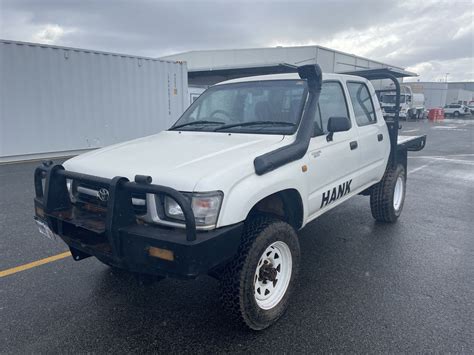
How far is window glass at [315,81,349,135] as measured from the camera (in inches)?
136

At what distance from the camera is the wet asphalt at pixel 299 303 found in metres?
2.61

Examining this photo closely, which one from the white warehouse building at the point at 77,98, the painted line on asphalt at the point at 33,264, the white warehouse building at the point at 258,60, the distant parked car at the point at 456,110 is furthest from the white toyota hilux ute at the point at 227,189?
the distant parked car at the point at 456,110

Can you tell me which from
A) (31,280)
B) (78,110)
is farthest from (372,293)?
(78,110)

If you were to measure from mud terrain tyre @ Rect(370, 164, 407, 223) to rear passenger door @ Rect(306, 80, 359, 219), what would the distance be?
1.04 meters

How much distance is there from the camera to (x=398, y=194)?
17.5 ft

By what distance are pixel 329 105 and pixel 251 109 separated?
82 cm

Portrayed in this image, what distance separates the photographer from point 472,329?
2748mm

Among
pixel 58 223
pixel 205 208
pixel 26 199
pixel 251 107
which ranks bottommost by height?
pixel 26 199

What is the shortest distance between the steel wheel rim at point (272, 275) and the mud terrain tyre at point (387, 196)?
248 cm

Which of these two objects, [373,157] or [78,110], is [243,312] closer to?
[373,157]

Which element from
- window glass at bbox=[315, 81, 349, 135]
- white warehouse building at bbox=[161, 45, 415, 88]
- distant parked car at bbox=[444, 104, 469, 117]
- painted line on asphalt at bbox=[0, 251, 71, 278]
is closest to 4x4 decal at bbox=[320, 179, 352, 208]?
window glass at bbox=[315, 81, 349, 135]

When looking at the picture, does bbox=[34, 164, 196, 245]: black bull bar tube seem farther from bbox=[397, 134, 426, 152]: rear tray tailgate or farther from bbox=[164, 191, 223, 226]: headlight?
bbox=[397, 134, 426, 152]: rear tray tailgate

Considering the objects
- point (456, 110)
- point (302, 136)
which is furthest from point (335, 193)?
point (456, 110)

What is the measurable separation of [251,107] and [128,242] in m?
1.88
